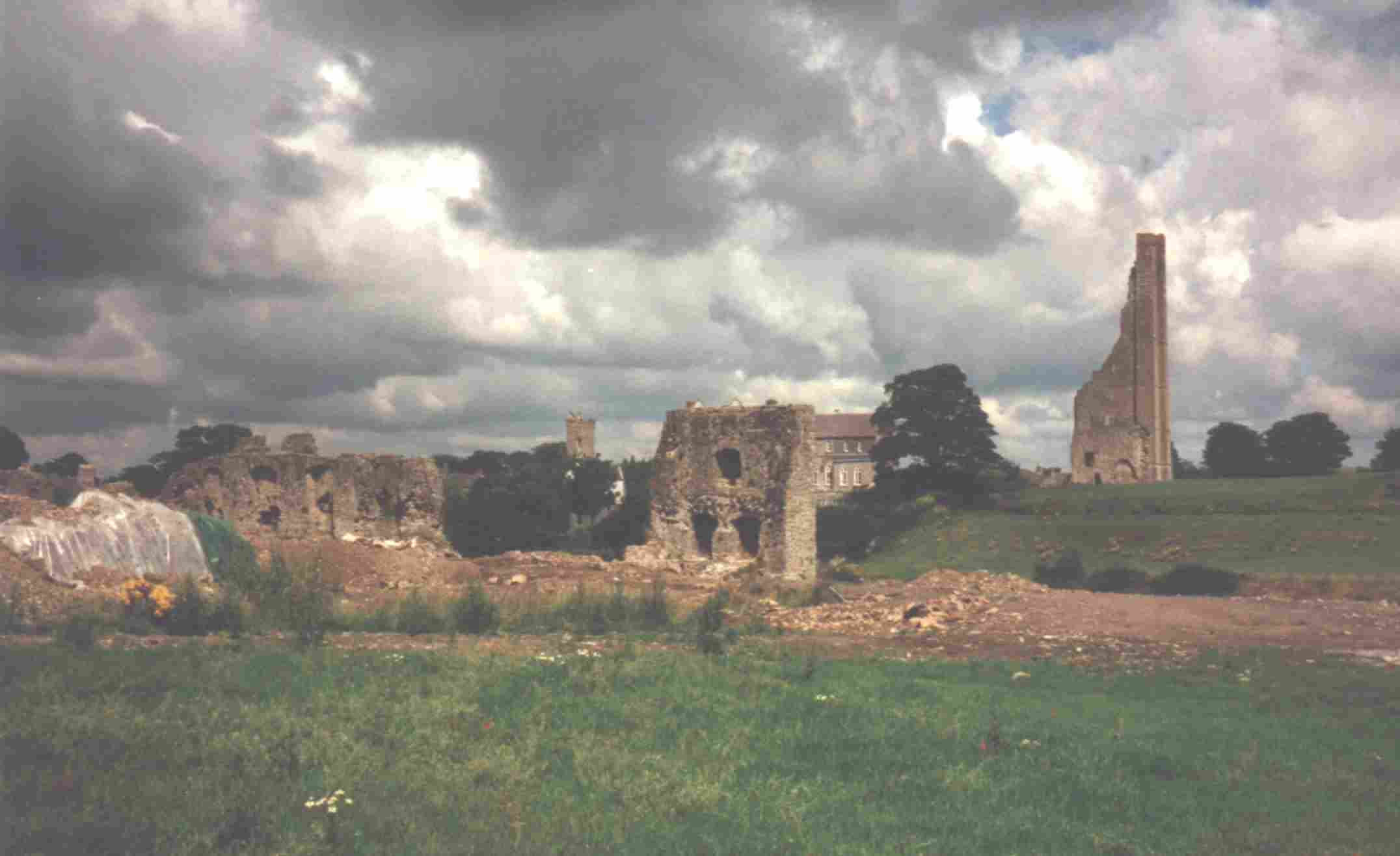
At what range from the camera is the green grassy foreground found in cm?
610

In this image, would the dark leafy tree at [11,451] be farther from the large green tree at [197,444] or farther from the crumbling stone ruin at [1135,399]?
the crumbling stone ruin at [1135,399]

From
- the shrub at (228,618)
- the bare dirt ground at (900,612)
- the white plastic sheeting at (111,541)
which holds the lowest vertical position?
the bare dirt ground at (900,612)

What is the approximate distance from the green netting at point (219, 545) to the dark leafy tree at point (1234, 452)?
68.5 metres

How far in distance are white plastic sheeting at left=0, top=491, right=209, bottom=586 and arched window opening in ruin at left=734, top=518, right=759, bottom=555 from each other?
13.3m

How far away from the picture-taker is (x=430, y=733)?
26.1ft

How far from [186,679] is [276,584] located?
26.4 feet

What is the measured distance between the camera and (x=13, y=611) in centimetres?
1323

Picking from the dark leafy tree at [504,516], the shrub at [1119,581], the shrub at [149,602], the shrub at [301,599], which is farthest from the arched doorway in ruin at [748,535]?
the dark leafy tree at [504,516]

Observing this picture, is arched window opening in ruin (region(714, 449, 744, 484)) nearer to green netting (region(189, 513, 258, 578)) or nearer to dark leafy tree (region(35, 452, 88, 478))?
green netting (region(189, 513, 258, 578))

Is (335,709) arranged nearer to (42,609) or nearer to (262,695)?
(262,695)

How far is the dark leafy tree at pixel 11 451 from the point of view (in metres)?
63.9

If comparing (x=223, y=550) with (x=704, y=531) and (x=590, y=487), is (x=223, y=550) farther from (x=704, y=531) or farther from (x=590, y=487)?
(x=590, y=487)

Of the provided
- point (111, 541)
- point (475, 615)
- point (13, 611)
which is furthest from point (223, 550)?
point (475, 615)

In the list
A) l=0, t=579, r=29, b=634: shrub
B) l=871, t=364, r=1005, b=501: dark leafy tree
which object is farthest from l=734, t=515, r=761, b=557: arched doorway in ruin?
l=871, t=364, r=1005, b=501: dark leafy tree
